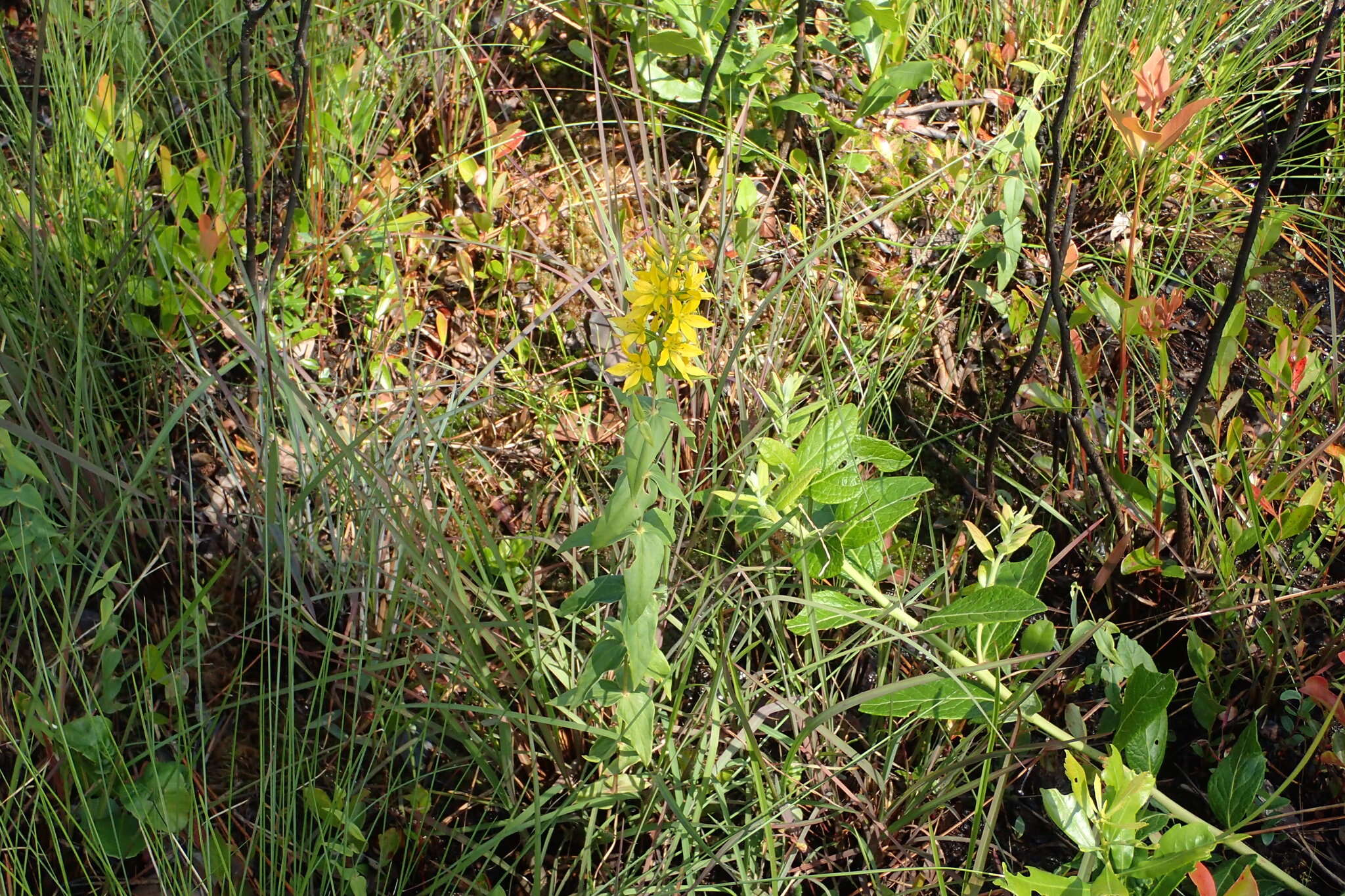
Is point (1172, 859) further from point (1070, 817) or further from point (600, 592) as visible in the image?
point (600, 592)

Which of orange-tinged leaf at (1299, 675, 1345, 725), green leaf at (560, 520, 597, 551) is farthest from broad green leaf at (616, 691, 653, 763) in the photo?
orange-tinged leaf at (1299, 675, 1345, 725)

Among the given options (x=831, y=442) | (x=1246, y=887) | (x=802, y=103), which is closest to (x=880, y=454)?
(x=831, y=442)

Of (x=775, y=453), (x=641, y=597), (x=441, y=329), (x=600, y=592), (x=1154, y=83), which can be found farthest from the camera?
(x=441, y=329)

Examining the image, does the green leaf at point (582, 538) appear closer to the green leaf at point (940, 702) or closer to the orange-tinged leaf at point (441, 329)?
the green leaf at point (940, 702)

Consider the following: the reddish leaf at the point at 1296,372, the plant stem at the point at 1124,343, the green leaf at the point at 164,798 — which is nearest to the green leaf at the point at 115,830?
the green leaf at the point at 164,798

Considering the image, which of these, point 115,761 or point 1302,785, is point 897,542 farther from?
point 115,761

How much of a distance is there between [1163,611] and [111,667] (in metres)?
1.63

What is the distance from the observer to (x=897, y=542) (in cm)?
173

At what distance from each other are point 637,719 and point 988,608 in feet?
1.78

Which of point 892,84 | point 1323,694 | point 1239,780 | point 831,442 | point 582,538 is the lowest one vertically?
point 1239,780

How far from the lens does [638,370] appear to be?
1223mm

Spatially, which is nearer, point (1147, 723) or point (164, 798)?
point (164, 798)

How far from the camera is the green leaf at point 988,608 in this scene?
1445mm

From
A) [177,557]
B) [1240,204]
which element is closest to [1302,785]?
[1240,204]
